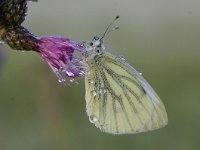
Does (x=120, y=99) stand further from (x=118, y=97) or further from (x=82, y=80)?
(x=82, y=80)

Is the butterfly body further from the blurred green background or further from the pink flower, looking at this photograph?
the blurred green background

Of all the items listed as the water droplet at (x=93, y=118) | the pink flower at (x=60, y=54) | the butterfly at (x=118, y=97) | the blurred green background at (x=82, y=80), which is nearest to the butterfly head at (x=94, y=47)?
the butterfly at (x=118, y=97)

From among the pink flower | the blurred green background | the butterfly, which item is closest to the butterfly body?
the butterfly

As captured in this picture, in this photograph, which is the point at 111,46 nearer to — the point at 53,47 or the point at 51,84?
the point at 51,84

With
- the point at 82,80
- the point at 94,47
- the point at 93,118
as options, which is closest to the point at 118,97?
the point at 93,118

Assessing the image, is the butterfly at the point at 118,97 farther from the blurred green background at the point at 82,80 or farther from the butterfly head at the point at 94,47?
the blurred green background at the point at 82,80
